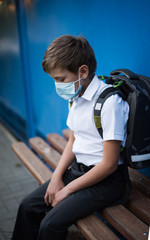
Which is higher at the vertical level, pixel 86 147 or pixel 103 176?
pixel 86 147

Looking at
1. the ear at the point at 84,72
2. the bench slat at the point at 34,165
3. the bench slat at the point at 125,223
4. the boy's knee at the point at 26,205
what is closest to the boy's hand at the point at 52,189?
the boy's knee at the point at 26,205

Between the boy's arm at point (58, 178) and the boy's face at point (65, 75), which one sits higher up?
the boy's face at point (65, 75)

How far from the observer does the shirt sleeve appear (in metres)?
1.46

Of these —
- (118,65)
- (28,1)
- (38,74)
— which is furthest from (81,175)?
(28,1)

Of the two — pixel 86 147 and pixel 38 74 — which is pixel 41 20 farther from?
pixel 86 147

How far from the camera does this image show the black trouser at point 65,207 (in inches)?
59.6

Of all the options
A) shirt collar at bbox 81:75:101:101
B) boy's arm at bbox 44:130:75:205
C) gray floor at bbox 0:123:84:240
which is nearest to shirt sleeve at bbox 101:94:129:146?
shirt collar at bbox 81:75:101:101

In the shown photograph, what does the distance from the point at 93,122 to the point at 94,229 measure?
2.00ft

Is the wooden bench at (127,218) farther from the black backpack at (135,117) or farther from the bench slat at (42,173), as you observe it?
the black backpack at (135,117)

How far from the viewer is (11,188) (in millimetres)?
3385

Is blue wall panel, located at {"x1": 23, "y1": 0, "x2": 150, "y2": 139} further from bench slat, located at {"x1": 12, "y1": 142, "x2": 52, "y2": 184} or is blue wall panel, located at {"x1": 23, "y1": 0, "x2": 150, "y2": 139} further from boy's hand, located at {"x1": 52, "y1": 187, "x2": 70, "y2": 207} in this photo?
boy's hand, located at {"x1": 52, "y1": 187, "x2": 70, "y2": 207}

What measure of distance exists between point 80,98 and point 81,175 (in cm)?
51

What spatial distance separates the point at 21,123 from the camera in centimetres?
502

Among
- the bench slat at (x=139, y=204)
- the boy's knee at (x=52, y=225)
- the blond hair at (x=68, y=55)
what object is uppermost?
the blond hair at (x=68, y=55)
